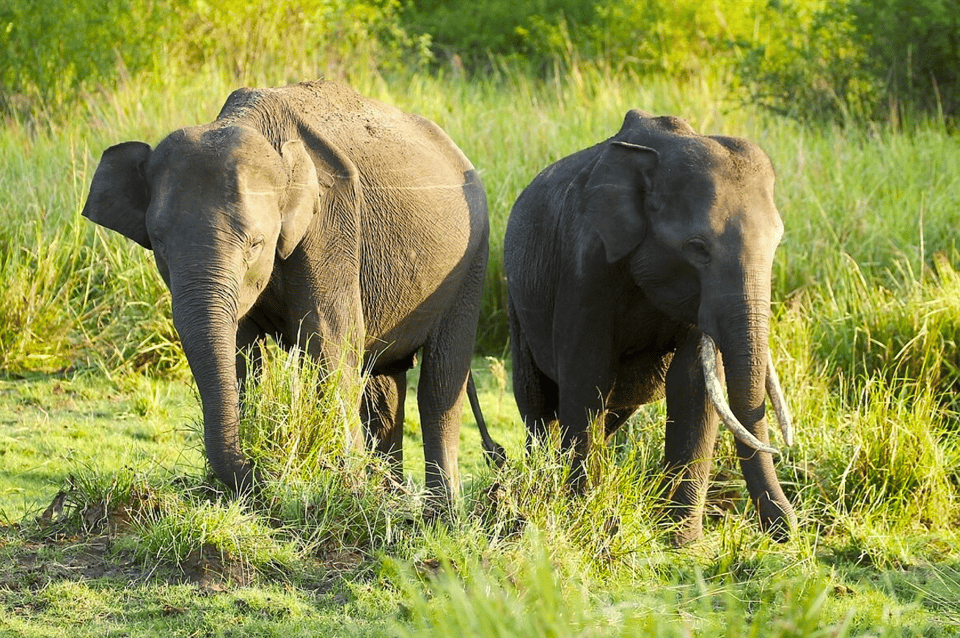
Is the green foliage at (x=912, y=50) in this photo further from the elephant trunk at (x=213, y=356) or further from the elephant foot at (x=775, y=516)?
the elephant trunk at (x=213, y=356)

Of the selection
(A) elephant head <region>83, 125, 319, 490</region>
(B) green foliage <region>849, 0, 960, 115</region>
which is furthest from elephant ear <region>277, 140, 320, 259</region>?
(B) green foliage <region>849, 0, 960, 115</region>

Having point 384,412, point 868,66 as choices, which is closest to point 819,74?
point 868,66

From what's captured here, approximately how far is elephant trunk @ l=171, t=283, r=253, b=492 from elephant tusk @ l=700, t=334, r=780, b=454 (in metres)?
2.10

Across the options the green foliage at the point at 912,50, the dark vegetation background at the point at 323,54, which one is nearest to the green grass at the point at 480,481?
the dark vegetation background at the point at 323,54

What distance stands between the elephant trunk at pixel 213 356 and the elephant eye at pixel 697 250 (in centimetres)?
207

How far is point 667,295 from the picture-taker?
670cm

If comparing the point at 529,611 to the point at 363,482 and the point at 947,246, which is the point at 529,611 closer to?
the point at 363,482

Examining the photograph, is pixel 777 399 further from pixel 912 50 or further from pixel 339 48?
pixel 339 48

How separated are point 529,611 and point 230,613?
7.05ft

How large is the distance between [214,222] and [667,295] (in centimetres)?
214

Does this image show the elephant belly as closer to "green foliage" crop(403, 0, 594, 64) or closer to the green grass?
the green grass

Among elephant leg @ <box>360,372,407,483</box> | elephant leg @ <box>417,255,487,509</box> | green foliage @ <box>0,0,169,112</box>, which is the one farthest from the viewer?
green foliage @ <box>0,0,169,112</box>

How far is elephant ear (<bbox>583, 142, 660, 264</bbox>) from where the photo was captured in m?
6.71

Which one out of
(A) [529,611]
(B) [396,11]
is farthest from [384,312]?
(B) [396,11]
